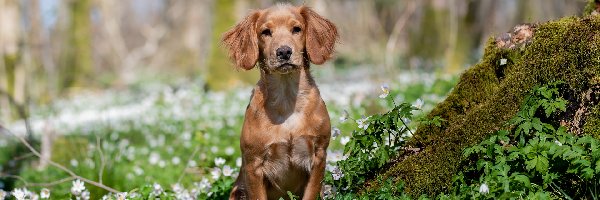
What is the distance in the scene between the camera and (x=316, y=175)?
4355 mm

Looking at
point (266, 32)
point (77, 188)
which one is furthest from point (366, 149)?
point (77, 188)

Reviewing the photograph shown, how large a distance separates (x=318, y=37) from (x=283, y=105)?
0.50 metres

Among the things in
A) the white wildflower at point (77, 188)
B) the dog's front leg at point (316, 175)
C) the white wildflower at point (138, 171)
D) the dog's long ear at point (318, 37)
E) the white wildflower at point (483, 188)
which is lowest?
the white wildflower at point (483, 188)

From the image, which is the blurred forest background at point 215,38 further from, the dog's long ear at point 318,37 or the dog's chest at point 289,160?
the dog's chest at point 289,160

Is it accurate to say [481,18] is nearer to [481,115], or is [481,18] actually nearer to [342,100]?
[342,100]

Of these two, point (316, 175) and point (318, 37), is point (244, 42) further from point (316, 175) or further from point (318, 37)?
point (316, 175)

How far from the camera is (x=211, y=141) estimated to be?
841 centimetres

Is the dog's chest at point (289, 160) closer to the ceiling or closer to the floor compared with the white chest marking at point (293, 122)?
closer to the floor

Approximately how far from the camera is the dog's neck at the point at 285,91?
14.7ft

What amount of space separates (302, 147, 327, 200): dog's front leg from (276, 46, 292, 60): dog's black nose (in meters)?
0.59

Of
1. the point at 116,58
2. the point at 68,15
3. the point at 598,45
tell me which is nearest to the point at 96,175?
the point at 598,45

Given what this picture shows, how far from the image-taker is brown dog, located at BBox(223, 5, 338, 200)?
436cm

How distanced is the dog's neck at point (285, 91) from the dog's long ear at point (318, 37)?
144 mm

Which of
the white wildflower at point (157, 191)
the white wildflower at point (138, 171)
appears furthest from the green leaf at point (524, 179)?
the white wildflower at point (138, 171)
